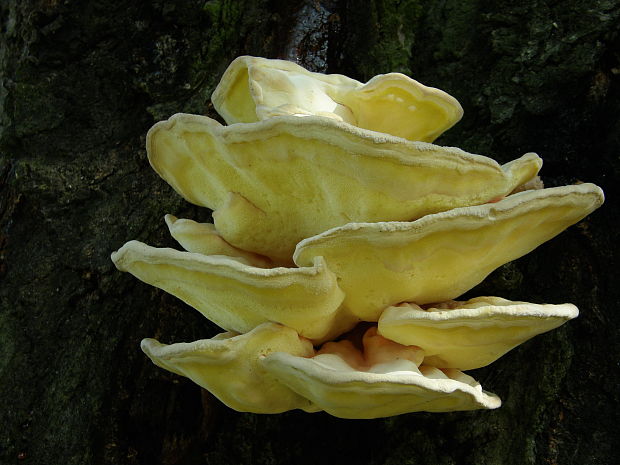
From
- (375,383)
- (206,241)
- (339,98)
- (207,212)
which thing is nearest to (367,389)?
(375,383)

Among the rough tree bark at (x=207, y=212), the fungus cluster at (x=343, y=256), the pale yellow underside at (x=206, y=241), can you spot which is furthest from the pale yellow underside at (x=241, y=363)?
the rough tree bark at (x=207, y=212)

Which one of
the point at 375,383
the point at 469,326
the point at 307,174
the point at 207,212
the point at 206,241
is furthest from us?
the point at 207,212

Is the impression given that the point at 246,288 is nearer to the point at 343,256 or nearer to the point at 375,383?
the point at 343,256

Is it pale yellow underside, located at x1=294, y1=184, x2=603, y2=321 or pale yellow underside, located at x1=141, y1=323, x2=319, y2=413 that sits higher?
pale yellow underside, located at x1=294, y1=184, x2=603, y2=321

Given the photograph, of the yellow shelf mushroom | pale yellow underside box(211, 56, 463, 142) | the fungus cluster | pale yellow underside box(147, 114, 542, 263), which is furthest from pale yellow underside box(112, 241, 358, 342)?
pale yellow underside box(211, 56, 463, 142)

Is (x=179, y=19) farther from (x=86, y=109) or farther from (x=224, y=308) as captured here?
(x=224, y=308)

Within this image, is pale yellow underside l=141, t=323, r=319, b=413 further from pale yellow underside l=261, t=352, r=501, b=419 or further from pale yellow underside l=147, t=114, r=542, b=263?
pale yellow underside l=147, t=114, r=542, b=263
